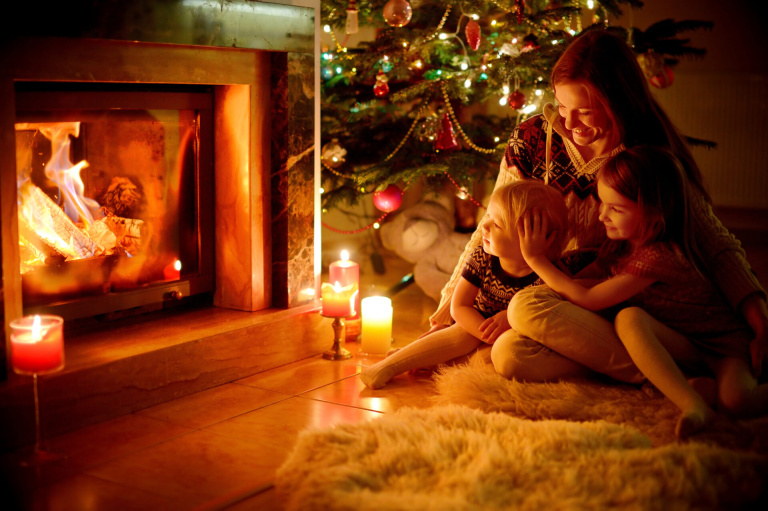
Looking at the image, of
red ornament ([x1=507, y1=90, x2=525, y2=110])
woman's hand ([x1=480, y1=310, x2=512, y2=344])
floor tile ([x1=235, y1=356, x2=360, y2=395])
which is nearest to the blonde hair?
woman's hand ([x1=480, y1=310, x2=512, y2=344])

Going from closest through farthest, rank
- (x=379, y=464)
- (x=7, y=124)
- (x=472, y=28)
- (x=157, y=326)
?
(x=379, y=464)
(x=7, y=124)
(x=157, y=326)
(x=472, y=28)

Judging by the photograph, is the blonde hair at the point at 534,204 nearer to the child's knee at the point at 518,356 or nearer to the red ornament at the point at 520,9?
the child's knee at the point at 518,356

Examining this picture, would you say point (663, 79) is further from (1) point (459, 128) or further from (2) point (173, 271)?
(2) point (173, 271)

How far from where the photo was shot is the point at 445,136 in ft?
10.2

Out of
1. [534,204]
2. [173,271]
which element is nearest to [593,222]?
[534,204]

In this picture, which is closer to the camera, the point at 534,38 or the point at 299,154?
the point at 299,154

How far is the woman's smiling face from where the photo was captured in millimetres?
2170

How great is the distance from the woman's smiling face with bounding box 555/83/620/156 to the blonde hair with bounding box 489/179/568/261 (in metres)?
0.18

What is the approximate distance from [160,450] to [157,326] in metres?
0.56

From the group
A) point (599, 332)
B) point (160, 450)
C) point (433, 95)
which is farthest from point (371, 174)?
point (160, 450)

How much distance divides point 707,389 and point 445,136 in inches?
58.0

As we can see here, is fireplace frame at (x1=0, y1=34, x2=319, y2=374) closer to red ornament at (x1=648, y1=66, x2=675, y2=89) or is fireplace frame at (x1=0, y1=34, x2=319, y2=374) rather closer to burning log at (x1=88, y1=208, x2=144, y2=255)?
burning log at (x1=88, y1=208, x2=144, y2=255)

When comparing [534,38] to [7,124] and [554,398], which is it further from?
[7,124]

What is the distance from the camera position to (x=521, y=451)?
168 centimetres
